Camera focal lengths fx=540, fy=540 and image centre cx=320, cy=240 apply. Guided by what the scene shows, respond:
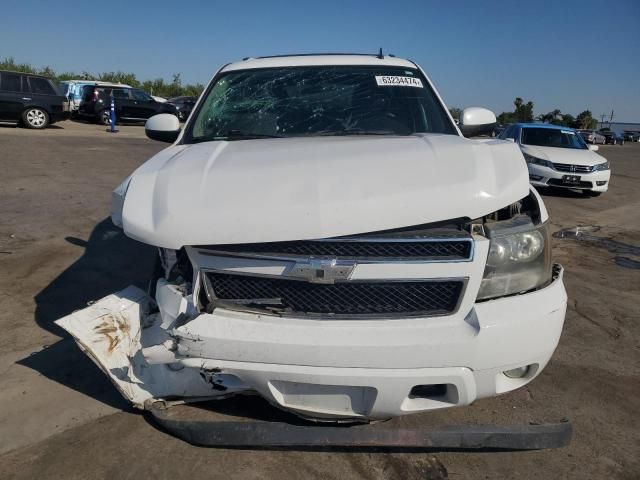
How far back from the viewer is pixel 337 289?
2.13 metres

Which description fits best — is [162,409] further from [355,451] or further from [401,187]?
[401,187]

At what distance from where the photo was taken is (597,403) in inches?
118

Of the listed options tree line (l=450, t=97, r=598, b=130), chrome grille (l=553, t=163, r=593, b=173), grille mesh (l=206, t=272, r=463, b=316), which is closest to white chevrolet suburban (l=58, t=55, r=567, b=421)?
grille mesh (l=206, t=272, r=463, b=316)

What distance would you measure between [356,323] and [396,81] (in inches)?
88.1

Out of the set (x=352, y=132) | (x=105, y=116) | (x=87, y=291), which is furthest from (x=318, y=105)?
(x=105, y=116)

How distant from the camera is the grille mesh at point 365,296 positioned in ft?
6.98

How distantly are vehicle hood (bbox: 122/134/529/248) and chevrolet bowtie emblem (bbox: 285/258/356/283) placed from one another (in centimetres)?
12

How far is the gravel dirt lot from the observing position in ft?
7.73

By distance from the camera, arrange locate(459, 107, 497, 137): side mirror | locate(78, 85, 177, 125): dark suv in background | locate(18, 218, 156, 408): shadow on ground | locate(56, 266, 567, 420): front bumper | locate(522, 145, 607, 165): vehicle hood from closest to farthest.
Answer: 1. locate(56, 266, 567, 420): front bumper
2. locate(18, 218, 156, 408): shadow on ground
3. locate(459, 107, 497, 137): side mirror
4. locate(522, 145, 607, 165): vehicle hood
5. locate(78, 85, 177, 125): dark suv in background

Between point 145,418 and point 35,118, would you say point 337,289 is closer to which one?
point 145,418

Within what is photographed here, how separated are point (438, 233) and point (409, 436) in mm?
829

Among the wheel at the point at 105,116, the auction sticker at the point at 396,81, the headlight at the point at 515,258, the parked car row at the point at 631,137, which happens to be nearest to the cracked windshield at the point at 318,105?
the auction sticker at the point at 396,81

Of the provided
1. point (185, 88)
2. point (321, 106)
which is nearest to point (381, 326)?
point (321, 106)

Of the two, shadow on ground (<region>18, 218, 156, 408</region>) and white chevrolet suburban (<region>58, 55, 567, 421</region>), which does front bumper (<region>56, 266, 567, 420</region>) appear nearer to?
white chevrolet suburban (<region>58, 55, 567, 421</region>)
